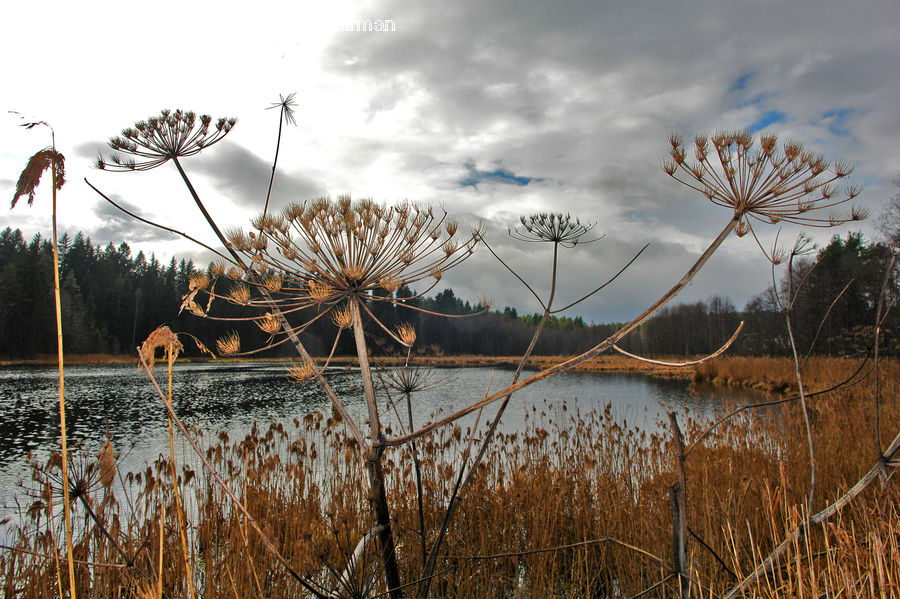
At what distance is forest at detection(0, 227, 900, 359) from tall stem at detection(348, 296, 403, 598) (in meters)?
21.4

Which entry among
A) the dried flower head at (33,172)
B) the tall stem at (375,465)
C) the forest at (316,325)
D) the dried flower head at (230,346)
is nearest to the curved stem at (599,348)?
the tall stem at (375,465)

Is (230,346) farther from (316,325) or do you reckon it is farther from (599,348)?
(316,325)

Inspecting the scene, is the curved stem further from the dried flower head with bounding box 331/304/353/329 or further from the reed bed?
the reed bed

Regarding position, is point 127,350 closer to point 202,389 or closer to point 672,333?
point 202,389

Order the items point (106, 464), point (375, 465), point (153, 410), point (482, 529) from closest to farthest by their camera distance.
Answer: point (106, 464) < point (375, 465) < point (482, 529) < point (153, 410)

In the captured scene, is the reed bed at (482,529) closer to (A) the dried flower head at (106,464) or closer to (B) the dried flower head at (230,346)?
(A) the dried flower head at (106,464)

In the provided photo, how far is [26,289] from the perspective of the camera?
139 feet

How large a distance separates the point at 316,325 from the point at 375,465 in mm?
45071

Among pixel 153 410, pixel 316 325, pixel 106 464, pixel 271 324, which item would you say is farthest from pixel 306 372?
pixel 316 325

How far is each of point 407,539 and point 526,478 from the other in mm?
1751

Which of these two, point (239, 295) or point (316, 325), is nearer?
point (239, 295)

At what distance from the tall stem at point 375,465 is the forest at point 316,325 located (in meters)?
21.4

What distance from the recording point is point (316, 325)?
45.8 meters

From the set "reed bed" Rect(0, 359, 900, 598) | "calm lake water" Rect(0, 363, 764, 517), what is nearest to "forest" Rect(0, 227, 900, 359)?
"calm lake water" Rect(0, 363, 764, 517)
